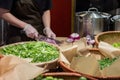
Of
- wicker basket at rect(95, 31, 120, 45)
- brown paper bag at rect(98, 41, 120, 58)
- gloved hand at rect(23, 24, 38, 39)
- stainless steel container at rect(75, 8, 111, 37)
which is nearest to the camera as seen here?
brown paper bag at rect(98, 41, 120, 58)

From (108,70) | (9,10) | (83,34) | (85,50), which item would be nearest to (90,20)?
(83,34)

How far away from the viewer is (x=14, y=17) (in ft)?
9.55

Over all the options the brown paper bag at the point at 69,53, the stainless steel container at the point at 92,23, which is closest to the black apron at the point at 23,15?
the stainless steel container at the point at 92,23

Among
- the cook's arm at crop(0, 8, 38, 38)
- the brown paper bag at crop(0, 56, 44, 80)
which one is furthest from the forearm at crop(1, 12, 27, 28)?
the brown paper bag at crop(0, 56, 44, 80)

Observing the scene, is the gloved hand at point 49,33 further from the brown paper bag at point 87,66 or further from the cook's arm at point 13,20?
the brown paper bag at point 87,66

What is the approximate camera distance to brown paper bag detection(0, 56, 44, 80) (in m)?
1.43

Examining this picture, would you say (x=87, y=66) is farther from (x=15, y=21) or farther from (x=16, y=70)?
(x=15, y=21)

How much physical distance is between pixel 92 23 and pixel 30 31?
98 centimetres

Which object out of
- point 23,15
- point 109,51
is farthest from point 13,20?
point 109,51

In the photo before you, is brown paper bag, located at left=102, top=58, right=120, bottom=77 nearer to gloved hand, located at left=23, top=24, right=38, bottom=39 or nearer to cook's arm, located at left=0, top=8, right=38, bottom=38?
gloved hand, located at left=23, top=24, right=38, bottom=39

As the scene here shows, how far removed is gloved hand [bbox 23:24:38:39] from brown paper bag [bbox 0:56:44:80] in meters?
1.20

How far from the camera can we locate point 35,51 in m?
2.07

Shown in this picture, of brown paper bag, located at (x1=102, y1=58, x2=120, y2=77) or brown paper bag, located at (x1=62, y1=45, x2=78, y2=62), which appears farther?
brown paper bag, located at (x1=62, y1=45, x2=78, y2=62)

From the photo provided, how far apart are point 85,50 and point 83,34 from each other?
1.55m
